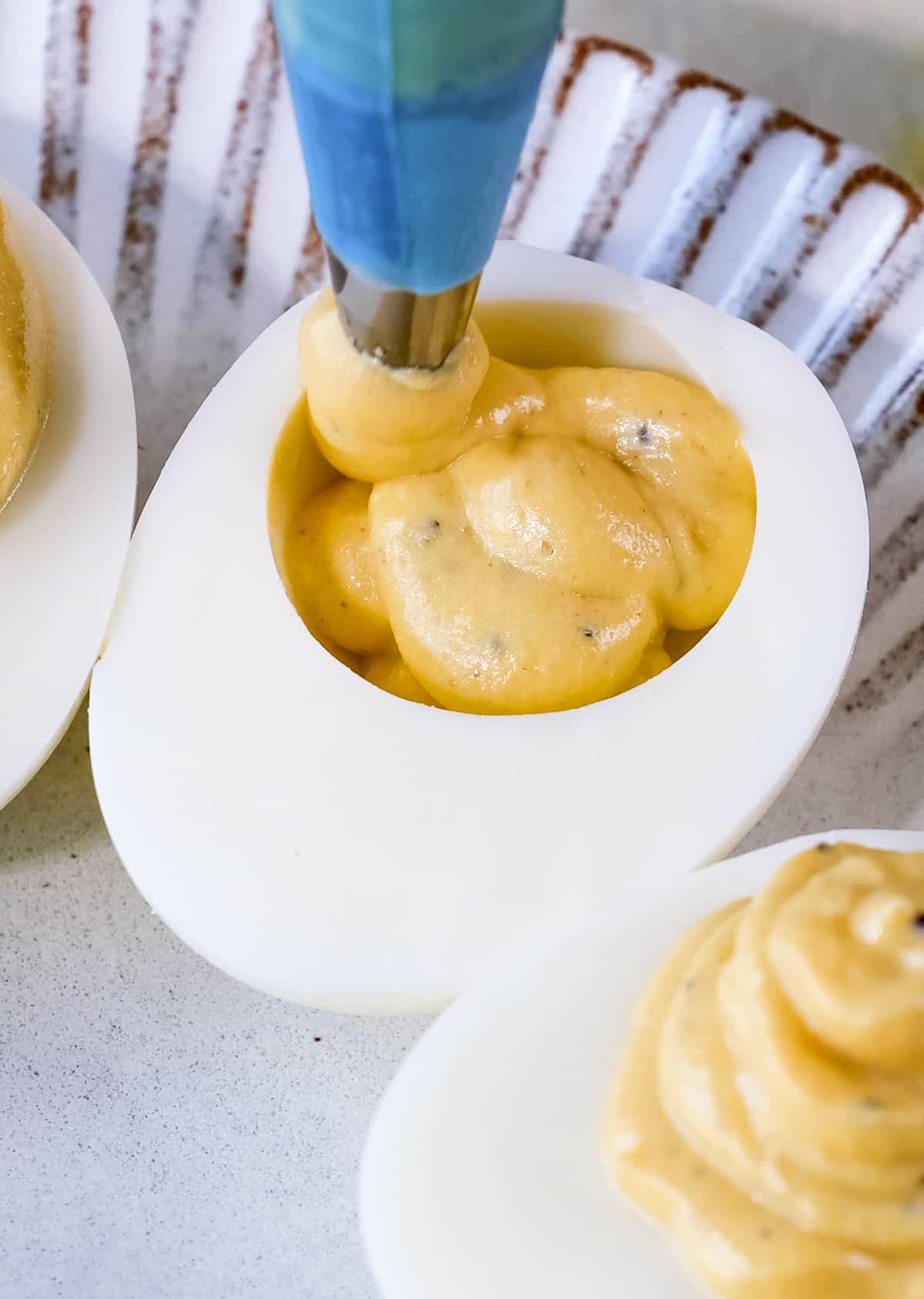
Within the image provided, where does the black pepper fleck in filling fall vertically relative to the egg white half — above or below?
above

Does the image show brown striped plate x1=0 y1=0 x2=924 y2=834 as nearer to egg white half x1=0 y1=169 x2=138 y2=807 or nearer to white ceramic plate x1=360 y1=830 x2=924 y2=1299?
egg white half x1=0 y1=169 x2=138 y2=807

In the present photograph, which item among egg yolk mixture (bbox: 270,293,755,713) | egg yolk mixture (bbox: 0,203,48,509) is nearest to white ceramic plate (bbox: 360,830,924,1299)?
egg yolk mixture (bbox: 270,293,755,713)

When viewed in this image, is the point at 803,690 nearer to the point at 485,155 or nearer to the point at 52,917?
the point at 485,155

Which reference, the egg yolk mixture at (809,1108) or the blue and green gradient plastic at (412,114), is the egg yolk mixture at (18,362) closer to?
the blue and green gradient plastic at (412,114)

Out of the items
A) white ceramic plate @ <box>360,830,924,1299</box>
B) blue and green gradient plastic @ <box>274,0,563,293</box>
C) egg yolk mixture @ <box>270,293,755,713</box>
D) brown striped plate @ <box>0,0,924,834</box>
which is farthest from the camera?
brown striped plate @ <box>0,0,924,834</box>

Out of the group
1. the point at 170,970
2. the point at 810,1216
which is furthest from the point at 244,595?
the point at 810,1216
